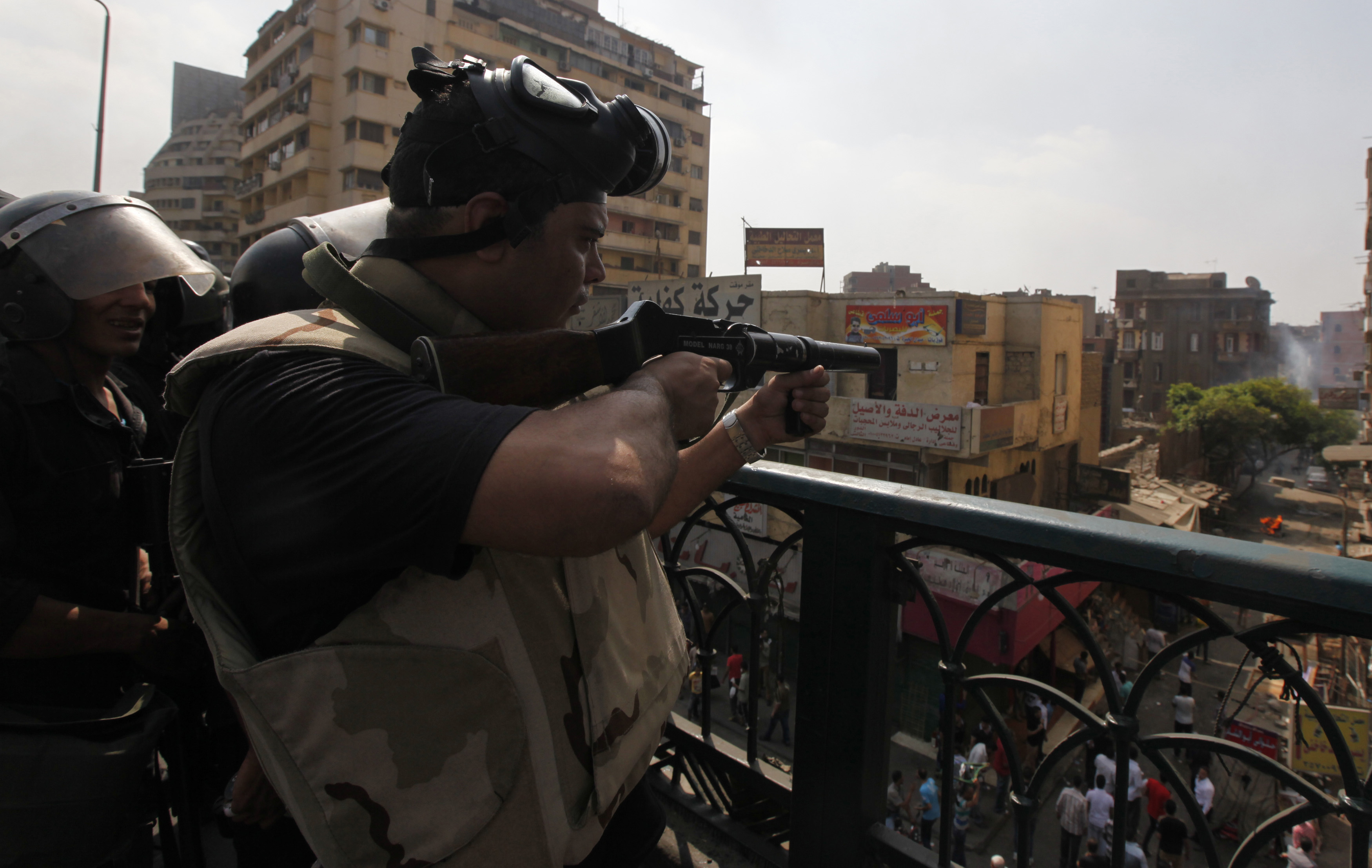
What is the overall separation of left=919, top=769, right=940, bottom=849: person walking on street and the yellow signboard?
9.45 meters

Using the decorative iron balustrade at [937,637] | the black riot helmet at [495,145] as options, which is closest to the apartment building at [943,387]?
the decorative iron balustrade at [937,637]

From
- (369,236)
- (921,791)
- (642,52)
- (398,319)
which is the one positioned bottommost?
(921,791)

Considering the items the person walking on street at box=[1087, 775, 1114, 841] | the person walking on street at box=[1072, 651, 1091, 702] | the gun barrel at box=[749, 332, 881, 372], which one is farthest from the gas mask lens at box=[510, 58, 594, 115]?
the person walking on street at box=[1072, 651, 1091, 702]

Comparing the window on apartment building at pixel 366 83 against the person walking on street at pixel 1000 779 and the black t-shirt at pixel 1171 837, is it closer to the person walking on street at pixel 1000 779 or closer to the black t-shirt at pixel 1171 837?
the person walking on street at pixel 1000 779

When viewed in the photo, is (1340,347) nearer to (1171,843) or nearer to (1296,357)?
(1296,357)

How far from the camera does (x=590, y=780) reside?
1236mm

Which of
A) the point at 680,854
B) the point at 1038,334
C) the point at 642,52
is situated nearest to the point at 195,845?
the point at 680,854

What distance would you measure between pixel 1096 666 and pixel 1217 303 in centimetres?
8063

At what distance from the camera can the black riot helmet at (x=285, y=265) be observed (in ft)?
5.93

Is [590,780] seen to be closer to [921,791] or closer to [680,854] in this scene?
[680,854]

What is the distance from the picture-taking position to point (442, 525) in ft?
2.98

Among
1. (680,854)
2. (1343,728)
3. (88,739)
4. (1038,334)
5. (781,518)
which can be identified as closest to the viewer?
(1343,728)

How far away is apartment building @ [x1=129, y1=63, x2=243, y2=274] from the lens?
65.4 metres

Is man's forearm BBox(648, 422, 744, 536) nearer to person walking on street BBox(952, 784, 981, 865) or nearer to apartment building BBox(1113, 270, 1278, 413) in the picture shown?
person walking on street BBox(952, 784, 981, 865)
